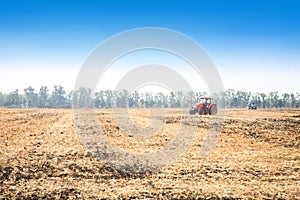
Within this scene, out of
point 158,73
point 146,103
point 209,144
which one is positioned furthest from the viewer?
point 146,103

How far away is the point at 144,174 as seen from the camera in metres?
8.42

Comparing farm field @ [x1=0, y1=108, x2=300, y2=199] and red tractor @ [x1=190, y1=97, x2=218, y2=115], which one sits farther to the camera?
red tractor @ [x1=190, y1=97, x2=218, y2=115]

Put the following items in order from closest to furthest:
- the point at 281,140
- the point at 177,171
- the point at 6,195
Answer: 1. the point at 6,195
2. the point at 177,171
3. the point at 281,140

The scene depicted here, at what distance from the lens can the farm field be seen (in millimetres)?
6906

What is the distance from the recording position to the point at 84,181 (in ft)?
25.0

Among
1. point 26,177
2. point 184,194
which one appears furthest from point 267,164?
point 26,177

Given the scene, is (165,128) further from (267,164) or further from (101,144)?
(267,164)

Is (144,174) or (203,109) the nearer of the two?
(144,174)

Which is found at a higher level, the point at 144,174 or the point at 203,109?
the point at 203,109

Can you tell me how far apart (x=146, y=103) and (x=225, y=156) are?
185ft

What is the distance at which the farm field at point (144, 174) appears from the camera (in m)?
6.91

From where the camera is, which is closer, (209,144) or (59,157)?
(59,157)

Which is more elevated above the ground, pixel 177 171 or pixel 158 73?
pixel 158 73

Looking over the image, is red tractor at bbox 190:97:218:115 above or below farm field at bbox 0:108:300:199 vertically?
above
